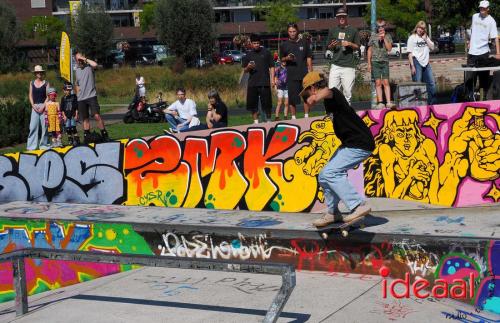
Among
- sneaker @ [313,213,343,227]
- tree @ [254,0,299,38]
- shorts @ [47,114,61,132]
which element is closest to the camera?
sneaker @ [313,213,343,227]

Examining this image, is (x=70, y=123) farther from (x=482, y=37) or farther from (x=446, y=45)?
(x=446, y=45)

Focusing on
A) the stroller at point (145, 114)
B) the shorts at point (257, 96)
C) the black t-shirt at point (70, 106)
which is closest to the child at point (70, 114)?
the black t-shirt at point (70, 106)

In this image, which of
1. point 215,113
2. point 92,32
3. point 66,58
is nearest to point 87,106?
point 215,113

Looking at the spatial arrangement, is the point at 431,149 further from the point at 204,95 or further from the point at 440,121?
the point at 204,95

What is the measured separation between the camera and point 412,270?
7785mm

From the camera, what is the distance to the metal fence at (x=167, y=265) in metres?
6.07

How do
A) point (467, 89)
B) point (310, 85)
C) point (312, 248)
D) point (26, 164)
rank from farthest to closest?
1. point (467, 89)
2. point (26, 164)
3. point (312, 248)
4. point (310, 85)

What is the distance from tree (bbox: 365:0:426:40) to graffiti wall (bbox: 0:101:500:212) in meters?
47.6

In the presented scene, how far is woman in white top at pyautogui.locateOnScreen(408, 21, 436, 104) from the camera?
14031 millimetres

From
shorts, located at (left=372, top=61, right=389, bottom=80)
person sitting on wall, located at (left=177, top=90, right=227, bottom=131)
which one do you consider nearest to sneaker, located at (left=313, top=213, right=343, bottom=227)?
person sitting on wall, located at (left=177, top=90, right=227, bottom=131)

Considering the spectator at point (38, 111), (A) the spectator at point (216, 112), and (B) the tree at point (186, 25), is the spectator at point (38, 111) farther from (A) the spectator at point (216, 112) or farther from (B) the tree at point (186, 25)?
(B) the tree at point (186, 25)

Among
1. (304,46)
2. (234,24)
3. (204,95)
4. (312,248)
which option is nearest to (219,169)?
(304,46)

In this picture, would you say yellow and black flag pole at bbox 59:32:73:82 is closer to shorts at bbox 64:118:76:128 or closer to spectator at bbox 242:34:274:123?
shorts at bbox 64:118:76:128

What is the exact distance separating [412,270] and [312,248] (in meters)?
1.18
